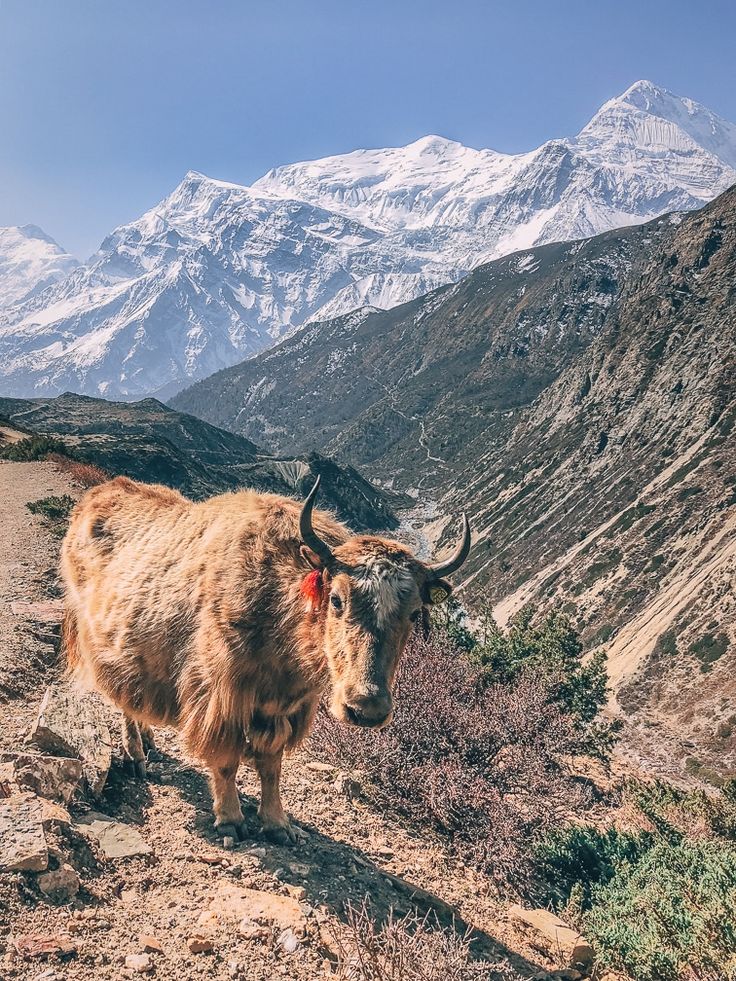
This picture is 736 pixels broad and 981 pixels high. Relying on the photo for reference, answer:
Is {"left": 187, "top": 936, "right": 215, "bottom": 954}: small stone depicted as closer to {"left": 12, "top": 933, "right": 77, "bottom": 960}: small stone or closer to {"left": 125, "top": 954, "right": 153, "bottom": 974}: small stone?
{"left": 125, "top": 954, "right": 153, "bottom": 974}: small stone

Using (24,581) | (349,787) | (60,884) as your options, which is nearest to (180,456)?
(24,581)

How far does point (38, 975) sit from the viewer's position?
404 centimetres

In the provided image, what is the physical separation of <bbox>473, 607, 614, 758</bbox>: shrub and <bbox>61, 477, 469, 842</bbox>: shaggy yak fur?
8.29 meters

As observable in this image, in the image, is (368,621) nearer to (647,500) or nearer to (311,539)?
(311,539)

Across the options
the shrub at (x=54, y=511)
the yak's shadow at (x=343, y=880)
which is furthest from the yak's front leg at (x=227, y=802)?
the shrub at (x=54, y=511)

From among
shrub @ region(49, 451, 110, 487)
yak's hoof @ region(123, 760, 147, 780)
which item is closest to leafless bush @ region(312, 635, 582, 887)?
yak's hoof @ region(123, 760, 147, 780)

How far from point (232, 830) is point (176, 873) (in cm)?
83

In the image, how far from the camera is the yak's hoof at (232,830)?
638 cm

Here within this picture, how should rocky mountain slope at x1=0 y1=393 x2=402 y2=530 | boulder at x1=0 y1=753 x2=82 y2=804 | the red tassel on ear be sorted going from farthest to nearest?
rocky mountain slope at x1=0 y1=393 x2=402 y2=530 < the red tassel on ear < boulder at x1=0 y1=753 x2=82 y2=804

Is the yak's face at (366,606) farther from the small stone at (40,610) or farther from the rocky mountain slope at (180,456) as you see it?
the rocky mountain slope at (180,456)

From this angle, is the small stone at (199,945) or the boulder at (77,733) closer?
the small stone at (199,945)

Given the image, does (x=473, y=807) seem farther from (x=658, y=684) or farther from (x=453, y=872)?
(x=658, y=684)

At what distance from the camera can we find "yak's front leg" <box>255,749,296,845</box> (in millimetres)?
6551

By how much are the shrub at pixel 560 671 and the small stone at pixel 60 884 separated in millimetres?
9949
